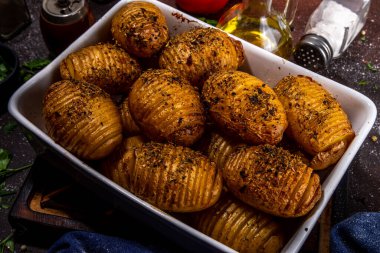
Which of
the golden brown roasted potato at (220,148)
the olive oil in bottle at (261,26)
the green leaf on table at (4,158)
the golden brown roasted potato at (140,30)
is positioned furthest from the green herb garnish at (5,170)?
the olive oil in bottle at (261,26)

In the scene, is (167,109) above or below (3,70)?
above

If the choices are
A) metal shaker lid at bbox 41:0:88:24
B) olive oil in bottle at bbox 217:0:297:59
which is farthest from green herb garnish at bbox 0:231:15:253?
olive oil in bottle at bbox 217:0:297:59

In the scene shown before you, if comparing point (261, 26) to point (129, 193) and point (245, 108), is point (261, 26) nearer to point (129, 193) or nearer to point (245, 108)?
point (245, 108)

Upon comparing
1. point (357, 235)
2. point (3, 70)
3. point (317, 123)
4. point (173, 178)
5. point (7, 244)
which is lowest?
point (7, 244)

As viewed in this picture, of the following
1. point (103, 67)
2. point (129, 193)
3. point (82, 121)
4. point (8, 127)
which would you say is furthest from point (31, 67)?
point (129, 193)

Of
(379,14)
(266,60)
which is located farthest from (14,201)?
(379,14)

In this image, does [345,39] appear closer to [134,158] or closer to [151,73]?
[151,73]
